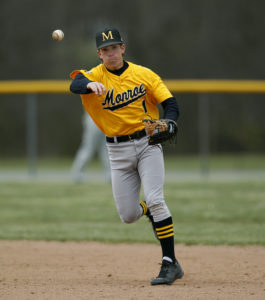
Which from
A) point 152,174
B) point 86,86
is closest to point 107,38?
point 86,86

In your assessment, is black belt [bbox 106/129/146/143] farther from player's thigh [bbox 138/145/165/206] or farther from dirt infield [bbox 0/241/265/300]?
dirt infield [bbox 0/241/265/300]

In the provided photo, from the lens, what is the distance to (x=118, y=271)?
4.67 m

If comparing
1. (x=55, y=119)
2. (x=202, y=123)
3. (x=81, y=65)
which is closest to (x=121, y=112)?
(x=202, y=123)

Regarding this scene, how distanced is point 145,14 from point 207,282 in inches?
868

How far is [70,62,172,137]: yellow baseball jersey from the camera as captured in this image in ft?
13.9

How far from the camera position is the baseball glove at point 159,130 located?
413 cm

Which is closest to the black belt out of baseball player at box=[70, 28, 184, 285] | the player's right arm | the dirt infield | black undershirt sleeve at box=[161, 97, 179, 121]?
baseball player at box=[70, 28, 184, 285]

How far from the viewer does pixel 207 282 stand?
4.16 metres

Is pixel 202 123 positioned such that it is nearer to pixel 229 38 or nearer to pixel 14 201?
pixel 14 201

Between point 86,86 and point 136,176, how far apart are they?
2.78 ft

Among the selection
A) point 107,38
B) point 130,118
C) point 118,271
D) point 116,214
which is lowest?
point 116,214

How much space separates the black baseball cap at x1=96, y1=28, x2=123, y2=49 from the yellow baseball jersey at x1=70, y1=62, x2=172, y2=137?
0.23 m

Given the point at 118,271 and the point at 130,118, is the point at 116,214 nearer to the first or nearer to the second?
the point at 118,271

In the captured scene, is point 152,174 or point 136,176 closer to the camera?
point 152,174
